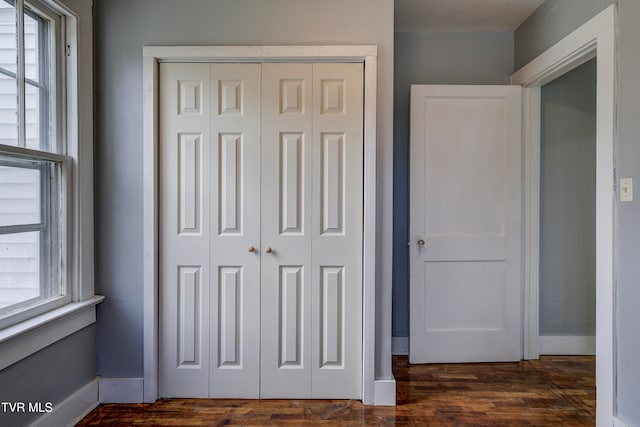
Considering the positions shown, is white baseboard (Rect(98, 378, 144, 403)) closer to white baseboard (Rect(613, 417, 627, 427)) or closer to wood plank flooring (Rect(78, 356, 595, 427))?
wood plank flooring (Rect(78, 356, 595, 427))

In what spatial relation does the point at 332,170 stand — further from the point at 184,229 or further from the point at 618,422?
the point at 618,422

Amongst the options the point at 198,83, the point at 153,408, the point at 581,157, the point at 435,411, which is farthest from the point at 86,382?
the point at 581,157

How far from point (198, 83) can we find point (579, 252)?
306 centimetres

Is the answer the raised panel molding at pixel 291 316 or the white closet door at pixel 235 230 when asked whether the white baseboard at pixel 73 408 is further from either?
the raised panel molding at pixel 291 316

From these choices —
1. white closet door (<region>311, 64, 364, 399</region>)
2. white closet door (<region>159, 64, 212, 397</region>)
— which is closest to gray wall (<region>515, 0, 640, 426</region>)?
white closet door (<region>311, 64, 364, 399</region>)

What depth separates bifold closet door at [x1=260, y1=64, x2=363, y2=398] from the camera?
2.13m

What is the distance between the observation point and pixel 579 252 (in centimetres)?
285

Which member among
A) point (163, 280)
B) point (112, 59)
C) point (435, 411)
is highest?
point (112, 59)

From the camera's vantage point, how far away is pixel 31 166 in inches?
70.1

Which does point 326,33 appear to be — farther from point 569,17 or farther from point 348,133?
point 569,17

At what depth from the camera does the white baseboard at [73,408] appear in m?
1.76

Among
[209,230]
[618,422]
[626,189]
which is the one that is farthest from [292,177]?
[618,422]

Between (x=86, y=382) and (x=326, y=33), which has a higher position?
(x=326, y=33)

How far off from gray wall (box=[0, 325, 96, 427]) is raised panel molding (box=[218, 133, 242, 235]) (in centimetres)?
102
